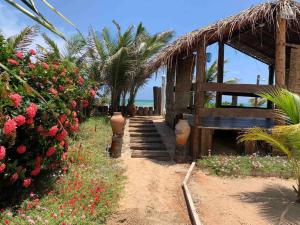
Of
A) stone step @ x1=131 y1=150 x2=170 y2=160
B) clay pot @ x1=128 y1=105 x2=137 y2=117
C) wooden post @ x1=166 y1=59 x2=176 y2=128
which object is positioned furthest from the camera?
clay pot @ x1=128 y1=105 x2=137 y2=117

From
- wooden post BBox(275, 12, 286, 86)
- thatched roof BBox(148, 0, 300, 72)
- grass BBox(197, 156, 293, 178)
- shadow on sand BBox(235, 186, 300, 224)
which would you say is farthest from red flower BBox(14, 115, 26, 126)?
wooden post BBox(275, 12, 286, 86)

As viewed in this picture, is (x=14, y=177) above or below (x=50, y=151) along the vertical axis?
below

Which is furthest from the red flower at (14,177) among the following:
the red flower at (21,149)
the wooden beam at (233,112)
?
the wooden beam at (233,112)

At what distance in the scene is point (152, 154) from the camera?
32.7 feet

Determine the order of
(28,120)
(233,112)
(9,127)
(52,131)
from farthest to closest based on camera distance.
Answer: (233,112) < (52,131) < (28,120) < (9,127)

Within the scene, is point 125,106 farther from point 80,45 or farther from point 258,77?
point 258,77

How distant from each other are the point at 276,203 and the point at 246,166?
2.17m

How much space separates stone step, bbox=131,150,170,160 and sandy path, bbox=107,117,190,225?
0.71 ft

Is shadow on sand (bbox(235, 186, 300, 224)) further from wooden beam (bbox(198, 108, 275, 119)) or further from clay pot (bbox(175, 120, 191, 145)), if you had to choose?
clay pot (bbox(175, 120, 191, 145))

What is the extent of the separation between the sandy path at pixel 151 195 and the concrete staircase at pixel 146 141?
38 cm

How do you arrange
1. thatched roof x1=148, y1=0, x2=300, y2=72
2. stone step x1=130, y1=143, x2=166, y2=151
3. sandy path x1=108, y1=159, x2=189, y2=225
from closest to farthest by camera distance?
sandy path x1=108, y1=159, x2=189, y2=225, thatched roof x1=148, y1=0, x2=300, y2=72, stone step x1=130, y1=143, x2=166, y2=151

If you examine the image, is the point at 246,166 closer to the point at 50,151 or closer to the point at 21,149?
the point at 50,151

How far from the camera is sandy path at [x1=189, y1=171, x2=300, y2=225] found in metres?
5.53

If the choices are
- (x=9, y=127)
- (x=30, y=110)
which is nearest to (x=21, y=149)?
(x=30, y=110)
